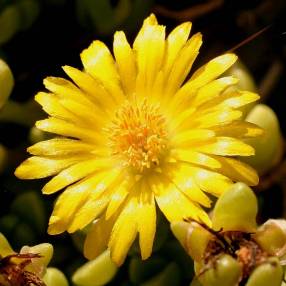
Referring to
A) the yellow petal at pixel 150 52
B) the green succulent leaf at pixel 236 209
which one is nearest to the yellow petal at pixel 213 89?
the yellow petal at pixel 150 52

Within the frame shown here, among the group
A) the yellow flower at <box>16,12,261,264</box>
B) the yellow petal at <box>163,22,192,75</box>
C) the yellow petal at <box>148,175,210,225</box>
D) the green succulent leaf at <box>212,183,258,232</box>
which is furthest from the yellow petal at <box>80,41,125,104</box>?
the green succulent leaf at <box>212,183,258,232</box>

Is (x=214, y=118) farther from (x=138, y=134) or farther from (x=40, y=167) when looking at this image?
(x=40, y=167)

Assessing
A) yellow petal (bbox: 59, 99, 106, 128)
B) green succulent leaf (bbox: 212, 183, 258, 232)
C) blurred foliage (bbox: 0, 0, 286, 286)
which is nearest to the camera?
green succulent leaf (bbox: 212, 183, 258, 232)

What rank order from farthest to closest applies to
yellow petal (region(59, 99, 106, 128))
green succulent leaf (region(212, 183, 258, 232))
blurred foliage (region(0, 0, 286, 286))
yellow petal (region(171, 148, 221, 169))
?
1. blurred foliage (region(0, 0, 286, 286))
2. yellow petal (region(59, 99, 106, 128))
3. yellow petal (region(171, 148, 221, 169))
4. green succulent leaf (region(212, 183, 258, 232))

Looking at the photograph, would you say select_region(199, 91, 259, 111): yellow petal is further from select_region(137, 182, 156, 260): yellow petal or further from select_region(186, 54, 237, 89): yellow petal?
select_region(137, 182, 156, 260): yellow petal

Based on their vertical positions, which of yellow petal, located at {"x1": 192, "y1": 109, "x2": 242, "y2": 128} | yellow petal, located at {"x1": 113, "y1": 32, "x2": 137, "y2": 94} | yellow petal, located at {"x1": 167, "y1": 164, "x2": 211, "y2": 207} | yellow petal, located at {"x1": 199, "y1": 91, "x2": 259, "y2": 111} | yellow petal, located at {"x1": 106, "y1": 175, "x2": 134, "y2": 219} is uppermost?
yellow petal, located at {"x1": 113, "y1": 32, "x2": 137, "y2": 94}

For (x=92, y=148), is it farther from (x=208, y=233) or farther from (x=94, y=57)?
(x=208, y=233)


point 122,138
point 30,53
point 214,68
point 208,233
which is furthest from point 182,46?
point 30,53
